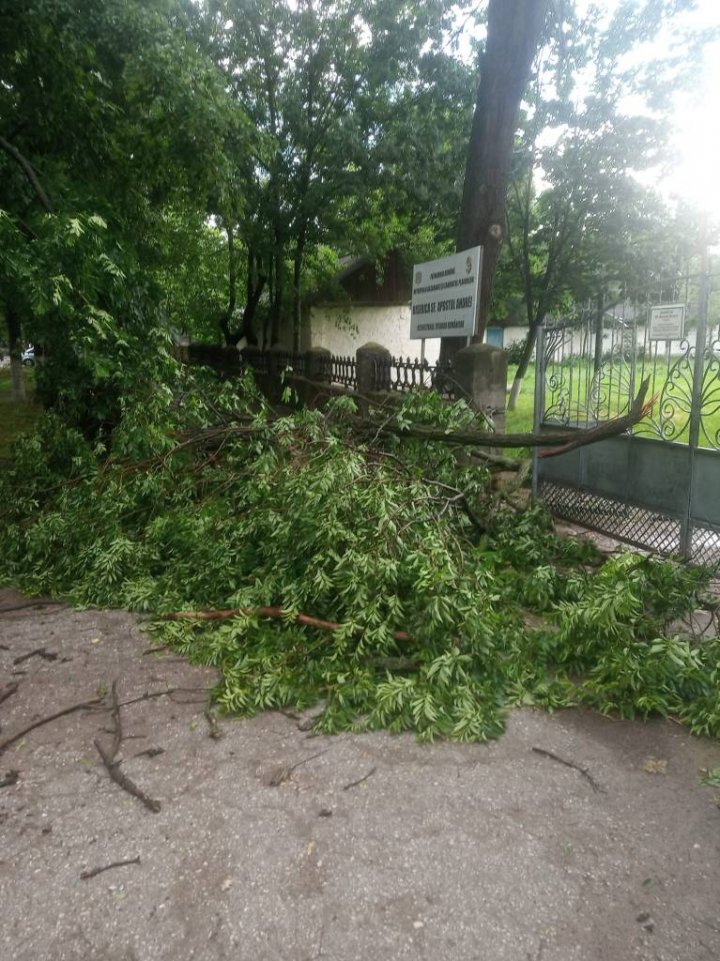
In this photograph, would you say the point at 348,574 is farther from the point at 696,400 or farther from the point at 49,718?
the point at 696,400

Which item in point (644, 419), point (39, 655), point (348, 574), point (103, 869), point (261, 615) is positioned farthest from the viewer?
point (644, 419)

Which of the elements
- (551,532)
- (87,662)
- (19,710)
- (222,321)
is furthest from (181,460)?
(222,321)

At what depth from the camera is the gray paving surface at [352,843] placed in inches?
82.1

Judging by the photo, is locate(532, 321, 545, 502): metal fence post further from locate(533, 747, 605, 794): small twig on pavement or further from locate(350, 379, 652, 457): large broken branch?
locate(533, 747, 605, 794): small twig on pavement

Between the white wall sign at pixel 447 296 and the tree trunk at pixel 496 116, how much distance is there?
0.50m

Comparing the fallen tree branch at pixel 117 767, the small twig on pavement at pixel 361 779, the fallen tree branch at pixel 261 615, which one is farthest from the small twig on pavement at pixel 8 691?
the small twig on pavement at pixel 361 779

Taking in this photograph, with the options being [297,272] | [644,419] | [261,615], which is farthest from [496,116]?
[297,272]

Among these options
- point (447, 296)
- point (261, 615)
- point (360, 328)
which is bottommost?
point (261, 615)

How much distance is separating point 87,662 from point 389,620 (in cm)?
170

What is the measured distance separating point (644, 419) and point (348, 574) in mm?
2971

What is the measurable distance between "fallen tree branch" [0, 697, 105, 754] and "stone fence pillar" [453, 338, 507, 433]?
443cm

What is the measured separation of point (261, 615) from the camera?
4082mm

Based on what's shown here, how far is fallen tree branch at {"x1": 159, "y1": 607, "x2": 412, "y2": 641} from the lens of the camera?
3770mm

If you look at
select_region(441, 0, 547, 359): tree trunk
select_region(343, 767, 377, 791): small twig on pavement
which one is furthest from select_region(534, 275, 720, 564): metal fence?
select_region(343, 767, 377, 791): small twig on pavement
